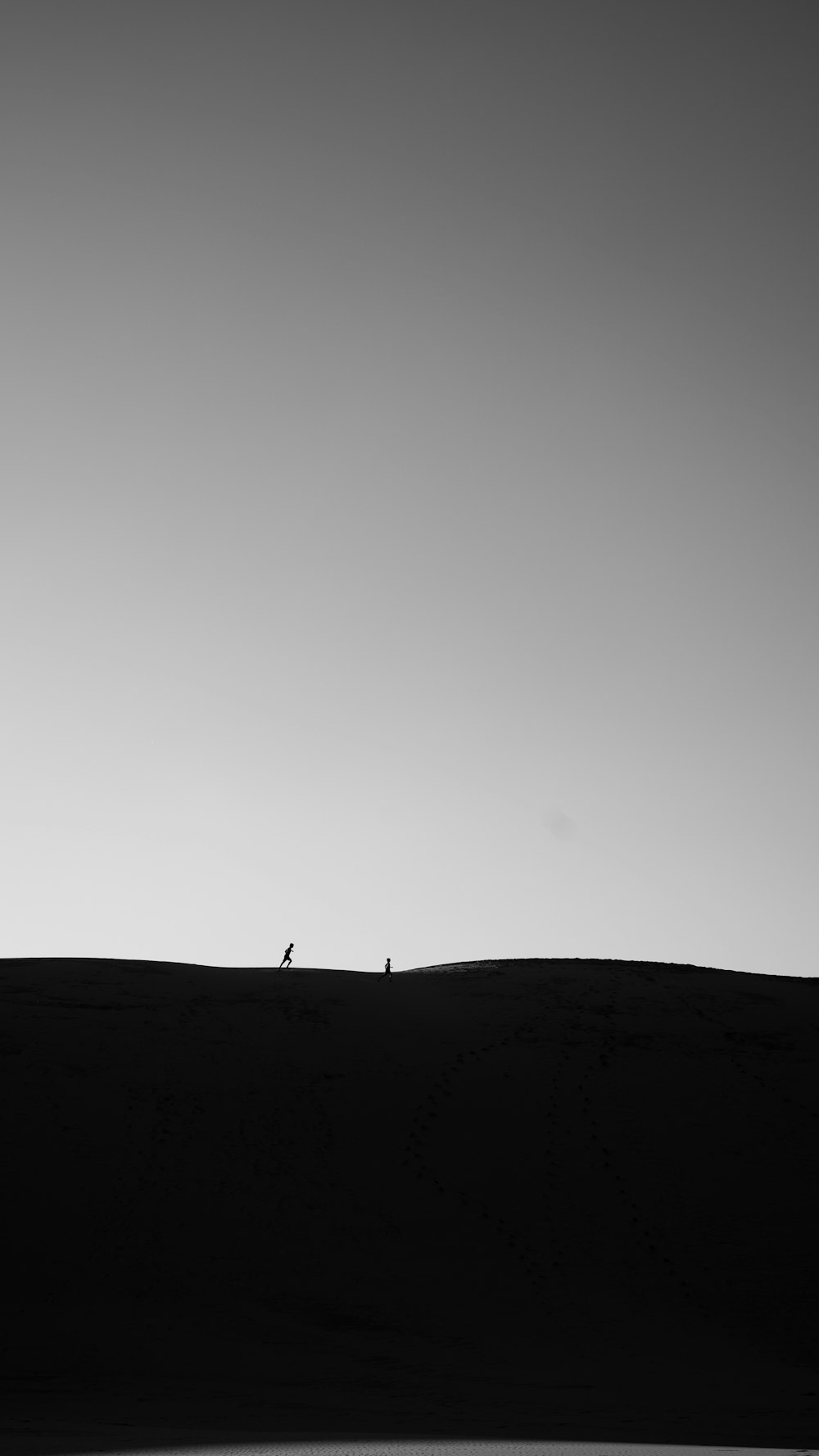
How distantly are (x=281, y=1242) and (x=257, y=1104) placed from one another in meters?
3.73

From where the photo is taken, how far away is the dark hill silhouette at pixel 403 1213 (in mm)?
11867

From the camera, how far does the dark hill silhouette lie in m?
11.9

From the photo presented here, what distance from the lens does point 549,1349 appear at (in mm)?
13789

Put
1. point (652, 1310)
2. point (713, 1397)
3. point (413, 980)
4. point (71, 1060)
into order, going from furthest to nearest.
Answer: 1. point (413, 980)
2. point (71, 1060)
3. point (652, 1310)
4. point (713, 1397)

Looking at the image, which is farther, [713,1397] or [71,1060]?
[71,1060]

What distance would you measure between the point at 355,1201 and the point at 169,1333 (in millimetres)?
4165

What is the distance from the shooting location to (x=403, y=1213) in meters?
17.1

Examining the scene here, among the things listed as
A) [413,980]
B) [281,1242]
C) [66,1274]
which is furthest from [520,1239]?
[413,980]

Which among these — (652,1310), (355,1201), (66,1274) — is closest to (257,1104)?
(355,1201)

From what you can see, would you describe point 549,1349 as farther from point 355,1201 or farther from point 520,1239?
point 355,1201

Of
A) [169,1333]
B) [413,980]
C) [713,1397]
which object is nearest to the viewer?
[713,1397]

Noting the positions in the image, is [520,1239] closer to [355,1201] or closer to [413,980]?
[355,1201]

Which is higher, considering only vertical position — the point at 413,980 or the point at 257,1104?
the point at 413,980

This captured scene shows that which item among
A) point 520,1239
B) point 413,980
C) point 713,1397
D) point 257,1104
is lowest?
point 713,1397
